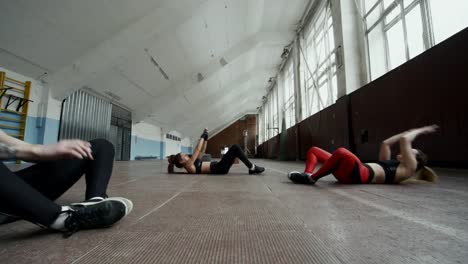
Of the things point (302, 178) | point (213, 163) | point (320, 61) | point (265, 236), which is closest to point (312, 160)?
point (302, 178)

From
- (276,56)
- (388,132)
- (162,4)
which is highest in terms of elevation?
(276,56)

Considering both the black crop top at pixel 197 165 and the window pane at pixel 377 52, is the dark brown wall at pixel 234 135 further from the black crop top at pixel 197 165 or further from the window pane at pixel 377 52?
the black crop top at pixel 197 165

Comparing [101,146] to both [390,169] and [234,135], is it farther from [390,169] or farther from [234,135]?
[234,135]

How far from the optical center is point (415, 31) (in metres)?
3.02

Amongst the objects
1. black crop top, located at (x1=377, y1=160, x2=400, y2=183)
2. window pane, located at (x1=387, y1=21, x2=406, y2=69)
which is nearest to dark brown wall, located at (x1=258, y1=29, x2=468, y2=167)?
window pane, located at (x1=387, y1=21, x2=406, y2=69)

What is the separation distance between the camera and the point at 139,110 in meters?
8.08

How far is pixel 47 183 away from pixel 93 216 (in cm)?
29

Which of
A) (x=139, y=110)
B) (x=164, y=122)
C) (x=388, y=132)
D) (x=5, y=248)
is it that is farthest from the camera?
(x=164, y=122)

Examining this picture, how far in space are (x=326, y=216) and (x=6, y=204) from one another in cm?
107

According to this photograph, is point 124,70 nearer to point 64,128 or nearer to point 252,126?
point 64,128

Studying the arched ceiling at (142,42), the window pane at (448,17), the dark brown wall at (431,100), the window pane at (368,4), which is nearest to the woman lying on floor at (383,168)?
the dark brown wall at (431,100)

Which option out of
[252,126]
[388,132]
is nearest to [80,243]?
[388,132]

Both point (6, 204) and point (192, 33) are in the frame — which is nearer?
point (6, 204)

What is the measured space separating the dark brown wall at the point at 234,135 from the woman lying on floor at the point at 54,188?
59.6ft
